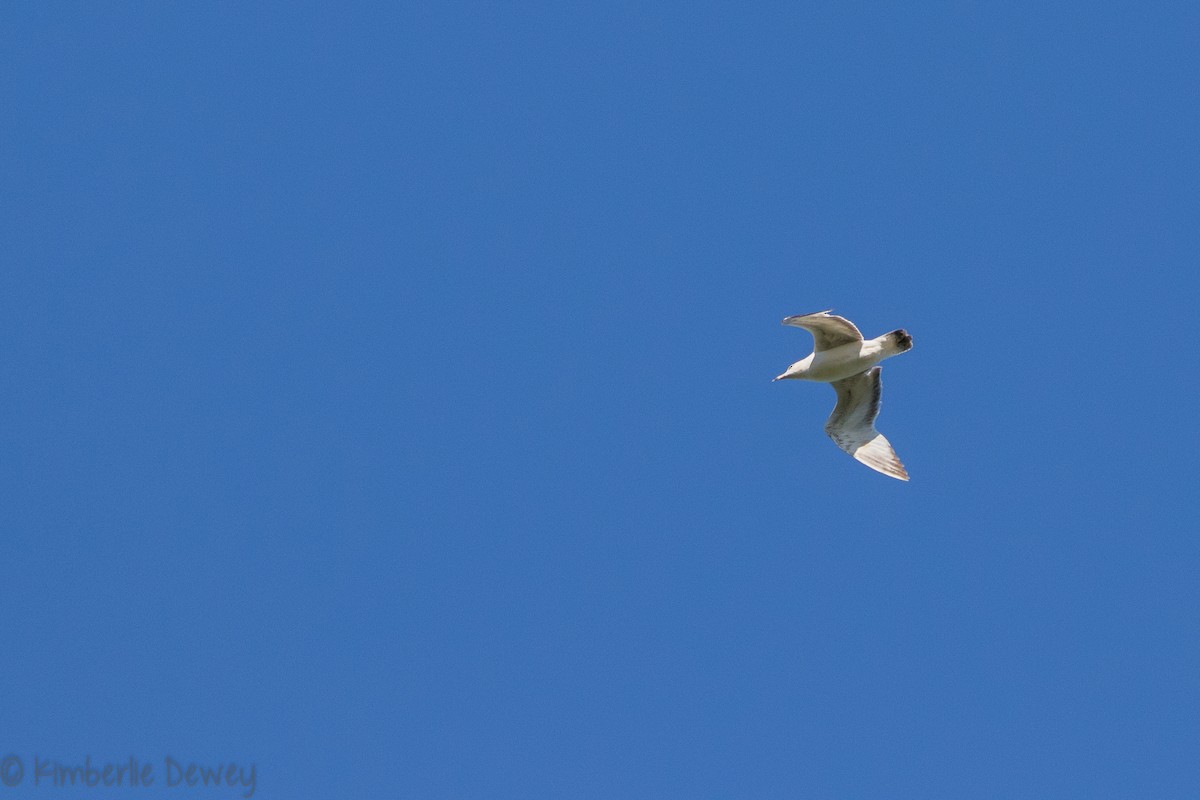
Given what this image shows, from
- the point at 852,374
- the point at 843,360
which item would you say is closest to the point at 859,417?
the point at 852,374

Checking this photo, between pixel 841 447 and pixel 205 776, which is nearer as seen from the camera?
pixel 205 776

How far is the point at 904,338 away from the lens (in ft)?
49.6

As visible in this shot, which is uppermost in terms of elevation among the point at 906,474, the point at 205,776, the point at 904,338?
the point at 904,338

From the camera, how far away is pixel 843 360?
51.4 feet

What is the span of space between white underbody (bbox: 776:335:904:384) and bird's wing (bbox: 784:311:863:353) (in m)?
0.12

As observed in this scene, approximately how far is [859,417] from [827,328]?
7.23 feet

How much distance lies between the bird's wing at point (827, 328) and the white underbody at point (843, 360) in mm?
121

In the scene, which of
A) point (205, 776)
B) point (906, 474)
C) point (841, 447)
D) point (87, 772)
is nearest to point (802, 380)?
point (841, 447)

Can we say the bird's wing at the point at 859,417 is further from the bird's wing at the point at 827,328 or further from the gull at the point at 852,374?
the bird's wing at the point at 827,328

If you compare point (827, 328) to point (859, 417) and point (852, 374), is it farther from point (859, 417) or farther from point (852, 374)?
point (859, 417)

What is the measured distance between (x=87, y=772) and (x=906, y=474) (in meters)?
14.3

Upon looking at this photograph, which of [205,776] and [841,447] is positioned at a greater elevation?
[841,447]

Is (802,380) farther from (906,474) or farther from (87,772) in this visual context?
(87,772)

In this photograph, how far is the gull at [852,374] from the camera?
15.2 meters
